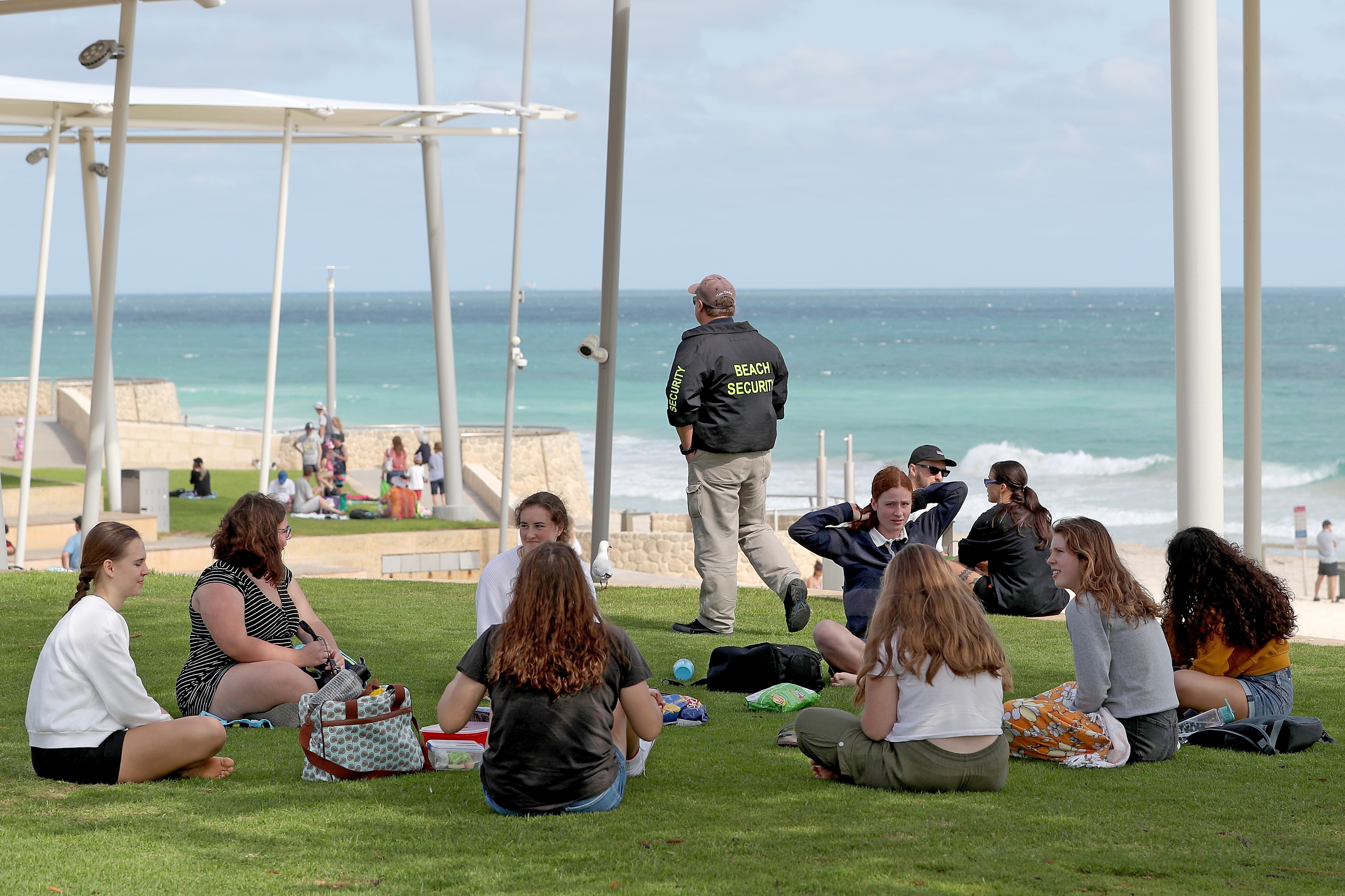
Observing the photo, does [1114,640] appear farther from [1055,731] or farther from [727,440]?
[727,440]

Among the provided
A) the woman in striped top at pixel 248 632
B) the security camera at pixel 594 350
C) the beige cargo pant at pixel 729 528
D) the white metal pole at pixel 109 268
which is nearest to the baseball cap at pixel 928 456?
the beige cargo pant at pixel 729 528

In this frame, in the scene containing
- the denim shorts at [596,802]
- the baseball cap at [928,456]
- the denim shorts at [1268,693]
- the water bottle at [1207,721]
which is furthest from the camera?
the baseball cap at [928,456]

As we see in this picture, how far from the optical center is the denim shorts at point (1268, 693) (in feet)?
18.3

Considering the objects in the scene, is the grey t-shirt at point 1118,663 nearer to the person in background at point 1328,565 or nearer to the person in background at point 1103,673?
the person in background at point 1103,673

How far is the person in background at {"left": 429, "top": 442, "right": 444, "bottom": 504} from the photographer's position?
2558 centimetres

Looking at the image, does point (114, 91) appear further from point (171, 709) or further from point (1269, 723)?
point (1269, 723)

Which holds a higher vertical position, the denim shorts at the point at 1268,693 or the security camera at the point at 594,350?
the security camera at the point at 594,350

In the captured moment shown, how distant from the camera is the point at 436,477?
25.7 metres

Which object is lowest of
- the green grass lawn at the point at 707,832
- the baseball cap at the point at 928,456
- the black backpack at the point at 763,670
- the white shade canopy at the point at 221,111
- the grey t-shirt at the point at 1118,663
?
the green grass lawn at the point at 707,832

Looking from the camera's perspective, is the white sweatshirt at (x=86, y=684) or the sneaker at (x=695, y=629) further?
the sneaker at (x=695, y=629)

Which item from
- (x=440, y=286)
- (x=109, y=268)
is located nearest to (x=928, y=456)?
(x=109, y=268)

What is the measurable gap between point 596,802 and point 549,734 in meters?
0.32

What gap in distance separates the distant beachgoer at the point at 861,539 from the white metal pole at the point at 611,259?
3.03m

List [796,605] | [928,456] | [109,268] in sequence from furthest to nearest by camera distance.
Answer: [109,268]
[796,605]
[928,456]
